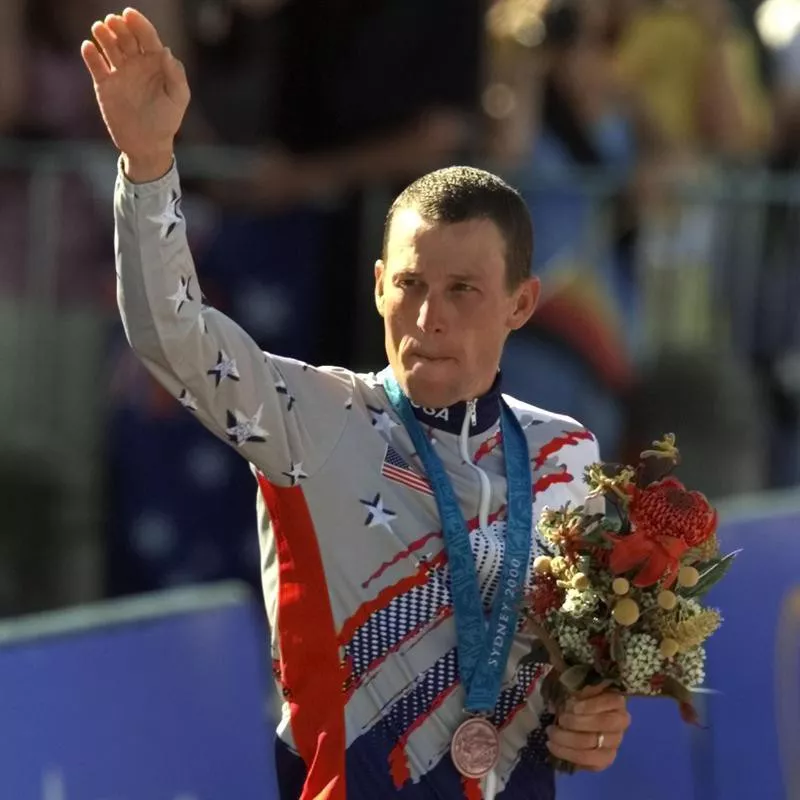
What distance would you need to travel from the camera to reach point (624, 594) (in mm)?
3703

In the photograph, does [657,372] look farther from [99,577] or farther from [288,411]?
[288,411]

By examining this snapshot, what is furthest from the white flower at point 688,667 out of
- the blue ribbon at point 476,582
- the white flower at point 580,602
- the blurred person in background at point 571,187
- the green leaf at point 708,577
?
the blurred person in background at point 571,187

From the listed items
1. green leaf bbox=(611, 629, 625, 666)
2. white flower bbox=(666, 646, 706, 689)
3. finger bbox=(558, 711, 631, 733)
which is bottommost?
finger bbox=(558, 711, 631, 733)

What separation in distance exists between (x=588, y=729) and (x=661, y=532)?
0.40 meters

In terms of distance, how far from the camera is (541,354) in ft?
27.0

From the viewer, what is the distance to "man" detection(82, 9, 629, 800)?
12.2ft

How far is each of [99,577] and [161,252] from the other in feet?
13.2

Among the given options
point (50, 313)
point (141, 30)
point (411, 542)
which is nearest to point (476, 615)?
point (411, 542)

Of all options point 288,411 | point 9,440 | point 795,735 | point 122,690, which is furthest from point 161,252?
point 9,440

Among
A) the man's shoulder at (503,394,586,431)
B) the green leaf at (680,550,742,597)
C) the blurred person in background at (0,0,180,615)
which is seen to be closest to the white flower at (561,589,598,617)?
the green leaf at (680,550,742,597)

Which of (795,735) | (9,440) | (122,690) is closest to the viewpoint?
(122,690)

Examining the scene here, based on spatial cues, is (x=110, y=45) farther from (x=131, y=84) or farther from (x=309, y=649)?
(x=309, y=649)

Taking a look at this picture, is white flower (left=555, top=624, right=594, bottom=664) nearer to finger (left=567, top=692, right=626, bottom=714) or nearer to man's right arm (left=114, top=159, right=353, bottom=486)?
finger (left=567, top=692, right=626, bottom=714)

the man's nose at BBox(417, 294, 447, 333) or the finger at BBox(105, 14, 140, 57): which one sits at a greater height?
the finger at BBox(105, 14, 140, 57)
